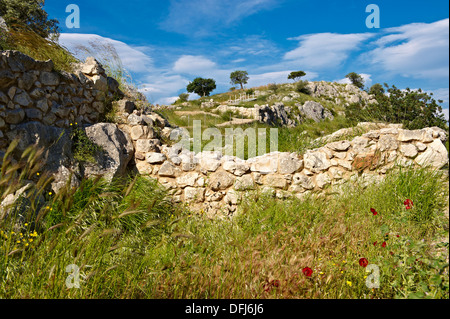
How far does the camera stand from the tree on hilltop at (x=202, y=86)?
149ft

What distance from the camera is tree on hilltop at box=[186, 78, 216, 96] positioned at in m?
45.6

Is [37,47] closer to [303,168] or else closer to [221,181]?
[221,181]

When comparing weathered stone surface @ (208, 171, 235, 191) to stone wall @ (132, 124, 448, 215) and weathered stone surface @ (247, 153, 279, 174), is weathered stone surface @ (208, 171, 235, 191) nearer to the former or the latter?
stone wall @ (132, 124, 448, 215)

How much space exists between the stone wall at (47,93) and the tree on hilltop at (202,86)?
3924 cm

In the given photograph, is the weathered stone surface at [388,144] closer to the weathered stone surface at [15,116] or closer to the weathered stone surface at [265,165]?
the weathered stone surface at [265,165]

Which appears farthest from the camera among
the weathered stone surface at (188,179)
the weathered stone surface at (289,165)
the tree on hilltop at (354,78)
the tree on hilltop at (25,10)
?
the tree on hilltop at (354,78)

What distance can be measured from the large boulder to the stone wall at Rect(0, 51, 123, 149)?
546mm

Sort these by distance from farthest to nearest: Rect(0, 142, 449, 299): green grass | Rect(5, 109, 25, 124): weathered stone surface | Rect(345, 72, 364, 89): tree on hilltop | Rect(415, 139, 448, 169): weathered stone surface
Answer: Rect(345, 72, 364, 89): tree on hilltop → Rect(415, 139, 448, 169): weathered stone surface → Rect(5, 109, 25, 124): weathered stone surface → Rect(0, 142, 449, 299): green grass

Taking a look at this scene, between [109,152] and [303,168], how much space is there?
3.60m

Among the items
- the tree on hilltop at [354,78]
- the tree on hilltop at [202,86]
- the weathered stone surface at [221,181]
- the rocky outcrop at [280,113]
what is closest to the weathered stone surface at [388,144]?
the weathered stone surface at [221,181]

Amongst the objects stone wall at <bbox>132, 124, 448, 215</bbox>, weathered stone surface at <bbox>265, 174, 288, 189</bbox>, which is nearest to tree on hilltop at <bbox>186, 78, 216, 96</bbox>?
stone wall at <bbox>132, 124, 448, 215</bbox>

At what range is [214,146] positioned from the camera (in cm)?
743

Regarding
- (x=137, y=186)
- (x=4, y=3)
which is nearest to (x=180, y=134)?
(x=137, y=186)
